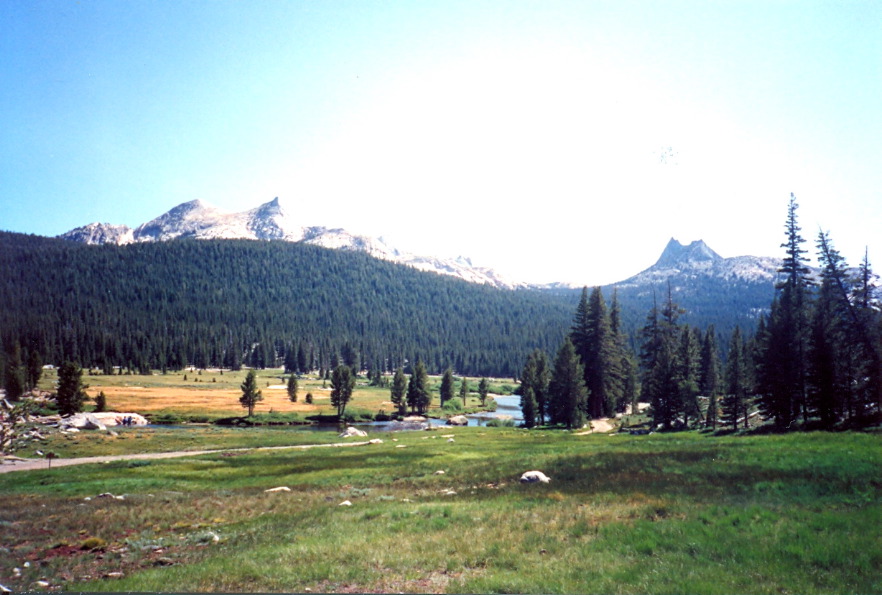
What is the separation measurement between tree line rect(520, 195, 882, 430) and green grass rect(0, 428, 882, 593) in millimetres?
15992

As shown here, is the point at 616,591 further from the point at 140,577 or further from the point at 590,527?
the point at 140,577

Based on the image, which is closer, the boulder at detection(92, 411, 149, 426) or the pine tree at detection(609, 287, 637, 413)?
the pine tree at detection(609, 287, 637, 413)

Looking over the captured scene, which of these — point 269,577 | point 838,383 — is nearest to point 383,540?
point 269,577

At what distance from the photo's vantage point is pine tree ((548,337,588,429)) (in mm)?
63062

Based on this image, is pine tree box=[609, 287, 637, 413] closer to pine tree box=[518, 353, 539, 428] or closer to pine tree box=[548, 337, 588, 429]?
pine tree box=[548, 337, 588, 429]

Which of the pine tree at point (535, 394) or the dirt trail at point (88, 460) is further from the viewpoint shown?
the pine tree at point (535, 394)

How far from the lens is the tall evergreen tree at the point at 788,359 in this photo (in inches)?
1753

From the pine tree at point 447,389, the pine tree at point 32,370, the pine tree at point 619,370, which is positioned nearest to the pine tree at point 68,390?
the pine tree at point 32,370

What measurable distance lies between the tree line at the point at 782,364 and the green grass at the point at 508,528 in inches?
630

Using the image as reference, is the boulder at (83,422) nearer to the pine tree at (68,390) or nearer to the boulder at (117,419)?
the boulder at (117,419)

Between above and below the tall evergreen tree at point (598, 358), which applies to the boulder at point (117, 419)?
below

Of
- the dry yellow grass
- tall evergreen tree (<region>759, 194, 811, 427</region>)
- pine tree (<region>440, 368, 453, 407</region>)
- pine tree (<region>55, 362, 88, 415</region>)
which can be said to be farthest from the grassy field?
tall evergreen tree (<region>759, 194, 811, 427</region>)

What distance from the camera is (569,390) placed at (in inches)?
2534

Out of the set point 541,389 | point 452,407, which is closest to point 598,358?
point 541,389
